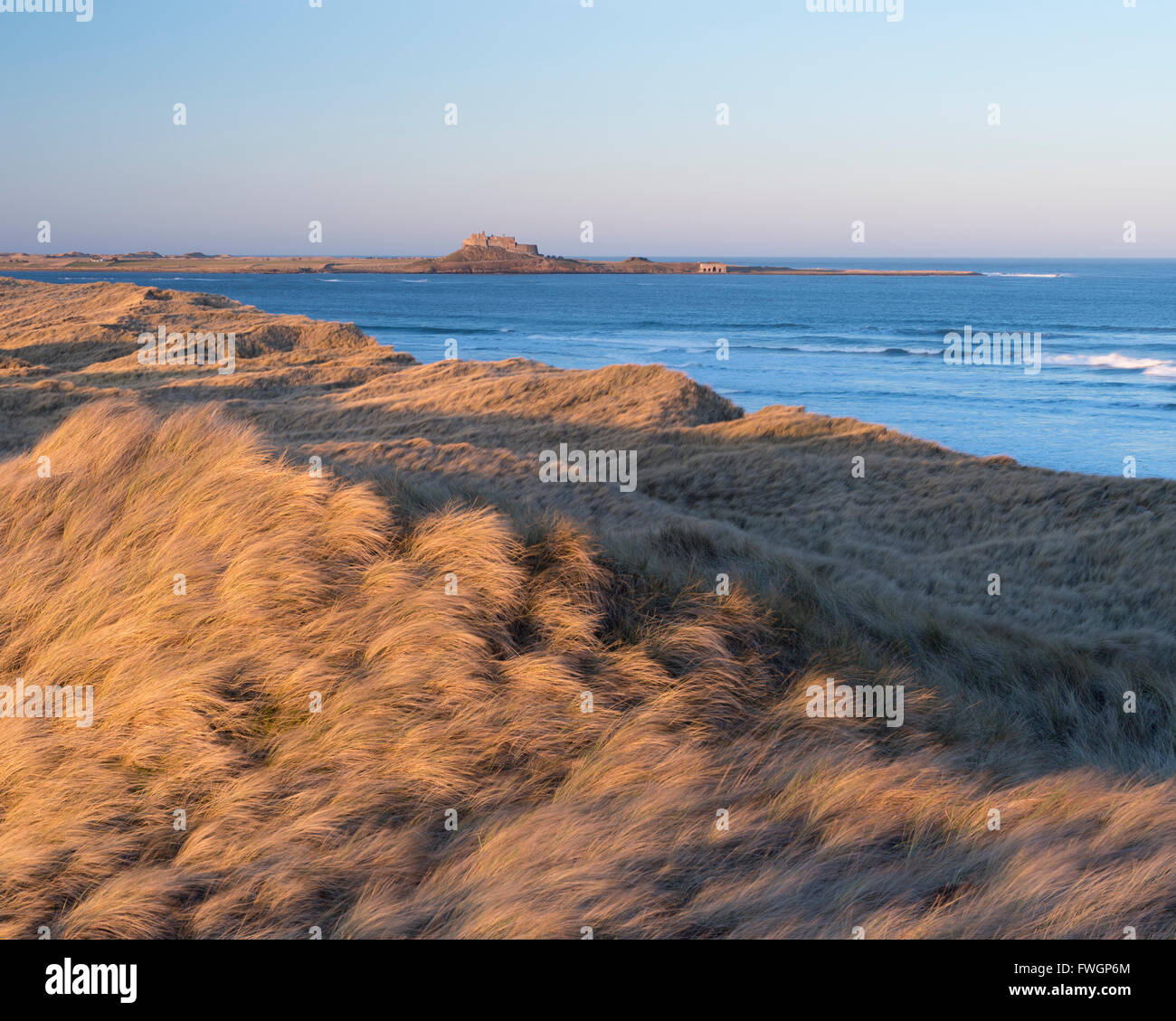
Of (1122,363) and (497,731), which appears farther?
(1122,363)

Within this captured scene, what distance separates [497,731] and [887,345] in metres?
72.7

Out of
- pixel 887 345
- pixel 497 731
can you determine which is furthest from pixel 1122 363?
pixel 497 731

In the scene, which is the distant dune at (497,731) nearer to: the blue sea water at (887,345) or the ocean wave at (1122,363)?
the blue sea water at (887,345)

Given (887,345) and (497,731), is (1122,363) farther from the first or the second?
(497,731)

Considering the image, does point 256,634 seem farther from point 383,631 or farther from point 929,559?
point 929,559

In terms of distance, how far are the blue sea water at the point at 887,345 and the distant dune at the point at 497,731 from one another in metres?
28.6

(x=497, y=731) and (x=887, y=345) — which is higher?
(x=887, y=345)

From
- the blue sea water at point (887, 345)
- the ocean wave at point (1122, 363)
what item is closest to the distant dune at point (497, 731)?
the blue sea water at point (887, 345)

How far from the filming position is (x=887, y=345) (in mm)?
71438

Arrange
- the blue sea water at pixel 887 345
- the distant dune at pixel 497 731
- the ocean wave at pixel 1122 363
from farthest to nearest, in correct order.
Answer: the ocean wave at pixel 1122 363 → the blue sea water at pixel 887 345 → the distant dune at pixel 497 731

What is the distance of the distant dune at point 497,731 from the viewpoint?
3.64m

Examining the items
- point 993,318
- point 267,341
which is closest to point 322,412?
point 267,341

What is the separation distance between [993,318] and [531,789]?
333 ft

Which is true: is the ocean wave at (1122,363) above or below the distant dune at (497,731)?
above
